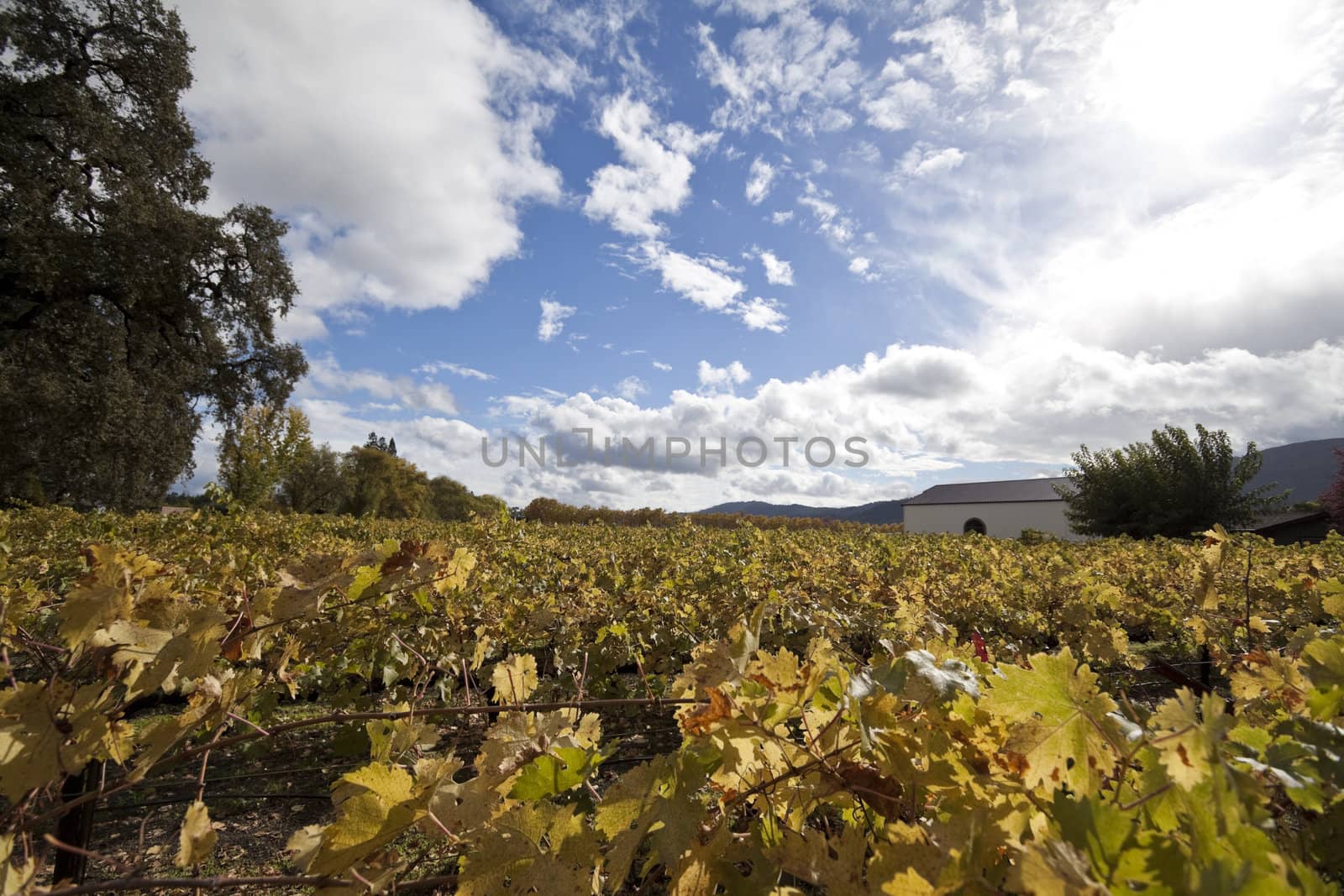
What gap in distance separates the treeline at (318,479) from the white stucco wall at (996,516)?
32.0 m

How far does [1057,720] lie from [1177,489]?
33245 mm

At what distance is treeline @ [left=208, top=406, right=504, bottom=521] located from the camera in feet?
91.7

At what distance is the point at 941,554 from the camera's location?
26.5 ft

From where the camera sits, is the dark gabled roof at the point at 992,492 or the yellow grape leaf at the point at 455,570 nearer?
the yellow grape leaf at the point at 455,570

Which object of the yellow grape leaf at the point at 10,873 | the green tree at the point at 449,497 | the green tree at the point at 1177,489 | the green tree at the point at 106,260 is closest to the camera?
the yellow grape leaf at the point at 10,873

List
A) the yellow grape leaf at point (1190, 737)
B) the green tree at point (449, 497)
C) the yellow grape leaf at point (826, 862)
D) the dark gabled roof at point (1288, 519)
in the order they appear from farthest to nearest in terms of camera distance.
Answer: the green tree at point (449, 497), the dark gabled roof at point (1288, 519), the yellow grape leaf at point (826, 862), the yellow grape leaf at point (1190, 737)

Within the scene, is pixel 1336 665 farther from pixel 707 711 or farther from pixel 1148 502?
pixel 1148 502

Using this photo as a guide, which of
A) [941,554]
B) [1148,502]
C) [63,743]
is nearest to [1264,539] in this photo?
[941,554]

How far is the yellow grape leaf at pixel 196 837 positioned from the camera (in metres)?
0.82

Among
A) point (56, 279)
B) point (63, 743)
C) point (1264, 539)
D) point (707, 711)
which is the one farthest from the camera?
→ point (56, 279)

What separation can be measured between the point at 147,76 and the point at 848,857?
29.5 m

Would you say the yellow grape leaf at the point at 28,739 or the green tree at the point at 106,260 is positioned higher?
the green tree at the point at 106,260

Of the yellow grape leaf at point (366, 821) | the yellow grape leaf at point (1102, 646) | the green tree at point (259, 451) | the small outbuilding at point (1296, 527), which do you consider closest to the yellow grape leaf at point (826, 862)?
the yellow grape leaf at point (366, 821)

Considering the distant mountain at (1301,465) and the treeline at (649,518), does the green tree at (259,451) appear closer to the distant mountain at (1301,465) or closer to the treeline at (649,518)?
the treeline at (649,518)
